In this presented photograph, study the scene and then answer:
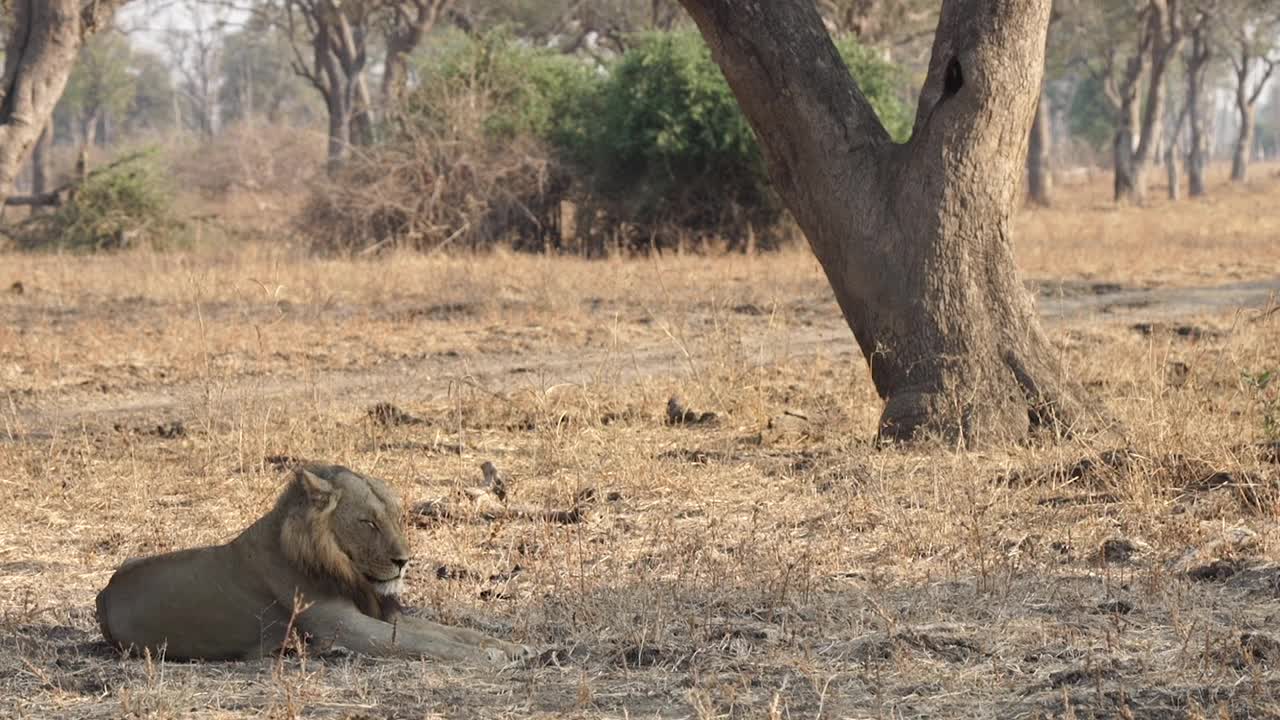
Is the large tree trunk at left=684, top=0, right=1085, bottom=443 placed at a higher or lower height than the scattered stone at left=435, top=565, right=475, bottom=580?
higher

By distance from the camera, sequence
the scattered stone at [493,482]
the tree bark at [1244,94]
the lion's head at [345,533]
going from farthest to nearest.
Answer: the tree bark at [1244,94]
the scattered stone at [493,482]
the lion's head at [345,533]

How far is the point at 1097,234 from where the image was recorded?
21.9 meters

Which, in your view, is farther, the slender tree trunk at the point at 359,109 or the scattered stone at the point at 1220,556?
the slender tree trunk at the point at 359,109

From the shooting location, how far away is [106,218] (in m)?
22.1

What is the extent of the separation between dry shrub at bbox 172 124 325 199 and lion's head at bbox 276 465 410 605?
25159 millimetres

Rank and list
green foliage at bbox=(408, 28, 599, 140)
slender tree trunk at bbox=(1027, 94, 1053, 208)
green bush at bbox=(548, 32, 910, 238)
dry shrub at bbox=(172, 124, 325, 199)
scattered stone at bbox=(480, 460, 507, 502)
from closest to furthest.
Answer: scattered stone at bbox=(480, 460, 507, 502), green bush at bbox=(548, 32, 910, 238), green foliage at bbox=(408, 28, 599, 140), dry shrub at bbox=(172, 124, 325, 199), slender tree trunk at bbox=(1027, 94, 1053, 208)

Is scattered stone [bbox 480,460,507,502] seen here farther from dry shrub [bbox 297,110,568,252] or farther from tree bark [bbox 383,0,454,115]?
tree bark [bbox 383,0,454,115]

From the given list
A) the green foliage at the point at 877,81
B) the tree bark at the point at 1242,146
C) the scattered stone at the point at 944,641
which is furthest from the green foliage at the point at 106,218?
the tree bark at the point at 1242,146

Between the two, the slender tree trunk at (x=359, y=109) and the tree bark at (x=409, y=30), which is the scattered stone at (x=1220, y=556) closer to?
the slender tree trunk at (x=359, y=109)

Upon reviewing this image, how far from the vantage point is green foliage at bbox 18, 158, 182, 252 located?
2198 cm

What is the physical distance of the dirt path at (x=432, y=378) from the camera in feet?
30.6

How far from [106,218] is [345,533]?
743 inches

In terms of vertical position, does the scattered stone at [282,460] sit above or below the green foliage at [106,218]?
below

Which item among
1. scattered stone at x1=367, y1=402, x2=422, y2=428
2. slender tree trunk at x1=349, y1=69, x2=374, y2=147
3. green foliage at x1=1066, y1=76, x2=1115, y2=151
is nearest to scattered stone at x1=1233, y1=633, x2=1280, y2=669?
scattered stone at x1=367, y1=402, x2=422, y2=428
